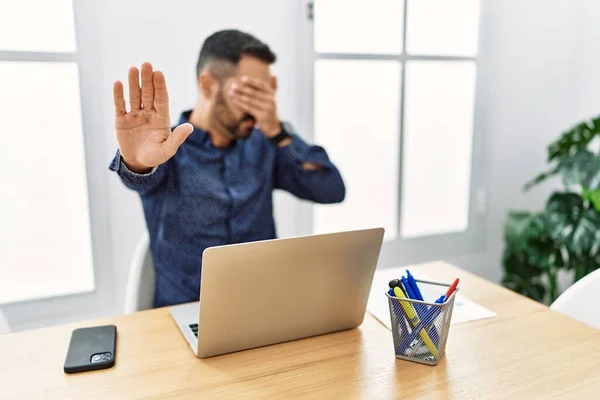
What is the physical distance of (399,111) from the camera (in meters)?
2.37

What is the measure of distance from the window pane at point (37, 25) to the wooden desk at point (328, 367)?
3.49 feet

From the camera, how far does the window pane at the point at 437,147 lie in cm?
243

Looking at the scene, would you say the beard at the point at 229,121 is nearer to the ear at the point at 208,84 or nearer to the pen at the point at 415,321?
the ear at the point at 208,84

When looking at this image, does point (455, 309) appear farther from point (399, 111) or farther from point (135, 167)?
point (399, 111)

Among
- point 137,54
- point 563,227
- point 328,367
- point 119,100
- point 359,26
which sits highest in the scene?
point 359,26

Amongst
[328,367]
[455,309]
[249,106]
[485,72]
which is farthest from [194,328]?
[485,72]

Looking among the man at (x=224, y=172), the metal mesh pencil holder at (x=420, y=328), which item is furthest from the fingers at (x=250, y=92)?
the metal mesh pencil holder at (x=420, y=328)

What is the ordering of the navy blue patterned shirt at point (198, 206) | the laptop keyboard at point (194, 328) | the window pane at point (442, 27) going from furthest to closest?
the window pane at point (442, 27)
the navy blue patterned shirt at point (198, 206)
the laptop keyboard at point (194, 328)

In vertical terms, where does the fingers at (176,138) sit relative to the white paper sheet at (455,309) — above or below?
above

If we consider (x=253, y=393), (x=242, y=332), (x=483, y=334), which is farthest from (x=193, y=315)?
(x=483, y=334)

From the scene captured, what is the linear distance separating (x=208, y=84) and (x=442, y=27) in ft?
3.90

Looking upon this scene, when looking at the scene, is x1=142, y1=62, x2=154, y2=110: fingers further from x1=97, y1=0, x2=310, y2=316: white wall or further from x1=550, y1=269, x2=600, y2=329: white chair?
x1=550, y1=269, x2=600, y2=329: white chair

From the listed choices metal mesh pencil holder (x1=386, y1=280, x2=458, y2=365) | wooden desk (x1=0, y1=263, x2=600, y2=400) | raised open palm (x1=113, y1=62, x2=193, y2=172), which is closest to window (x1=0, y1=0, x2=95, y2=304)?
raised open palm (x1=113, y1=62, x2=193, y2=172)

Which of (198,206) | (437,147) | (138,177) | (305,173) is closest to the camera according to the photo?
(138,177)
